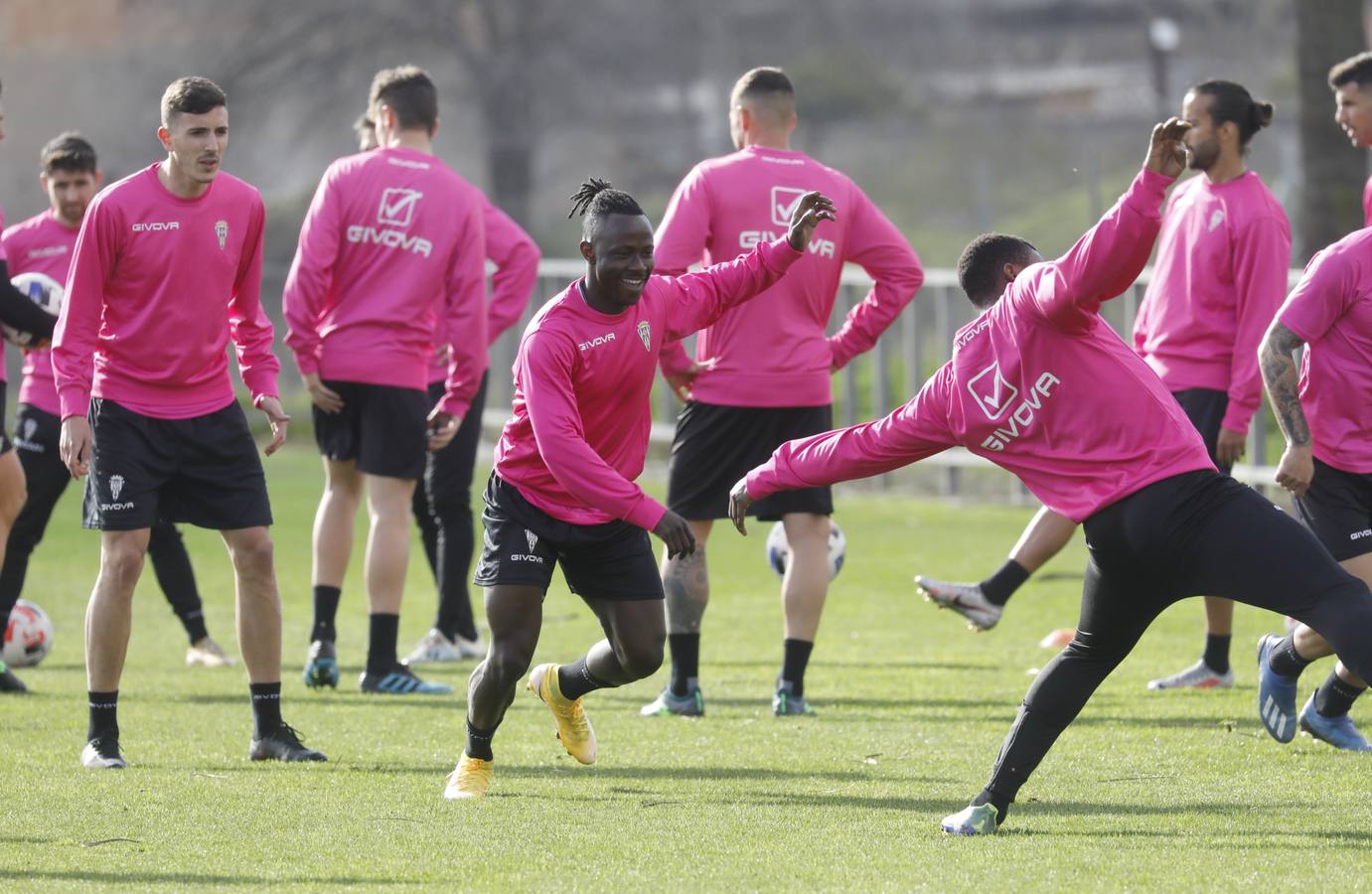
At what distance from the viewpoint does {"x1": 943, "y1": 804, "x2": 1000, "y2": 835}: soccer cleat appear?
5.78 metres

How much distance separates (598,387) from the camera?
20.7 feet

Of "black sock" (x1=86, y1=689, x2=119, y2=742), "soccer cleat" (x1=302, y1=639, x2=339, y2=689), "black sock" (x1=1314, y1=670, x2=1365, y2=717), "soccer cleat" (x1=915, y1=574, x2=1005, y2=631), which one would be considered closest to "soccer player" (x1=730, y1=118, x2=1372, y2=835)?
"soccer cleat" (x1=915, y1=574, x2=1005, y2=631)

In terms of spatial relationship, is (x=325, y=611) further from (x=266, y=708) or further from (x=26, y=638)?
(x=266, y=708)

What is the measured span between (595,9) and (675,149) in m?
2.84

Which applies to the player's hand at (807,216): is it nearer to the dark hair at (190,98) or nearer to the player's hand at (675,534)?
the player's hand at (675,534)

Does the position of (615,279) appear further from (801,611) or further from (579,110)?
(579,110)

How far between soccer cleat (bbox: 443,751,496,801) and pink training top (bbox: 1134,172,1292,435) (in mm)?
3306

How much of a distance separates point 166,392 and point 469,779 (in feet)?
5.82

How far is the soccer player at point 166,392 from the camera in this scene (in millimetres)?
6906

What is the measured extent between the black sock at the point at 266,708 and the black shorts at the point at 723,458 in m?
1.86

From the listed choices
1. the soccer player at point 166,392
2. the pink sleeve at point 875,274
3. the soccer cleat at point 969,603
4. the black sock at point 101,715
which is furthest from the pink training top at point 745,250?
the black sock at point 101,715

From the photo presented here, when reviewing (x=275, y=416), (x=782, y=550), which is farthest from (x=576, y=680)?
(x=782, y=550)

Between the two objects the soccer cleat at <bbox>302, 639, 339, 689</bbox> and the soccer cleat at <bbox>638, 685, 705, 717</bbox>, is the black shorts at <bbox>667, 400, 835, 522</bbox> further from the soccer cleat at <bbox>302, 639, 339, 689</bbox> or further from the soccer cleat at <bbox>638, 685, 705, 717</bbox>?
the soccer cleat at <bbox>302, 639, 339, 689</bbox>

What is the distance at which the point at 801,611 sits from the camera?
27.0 feet
